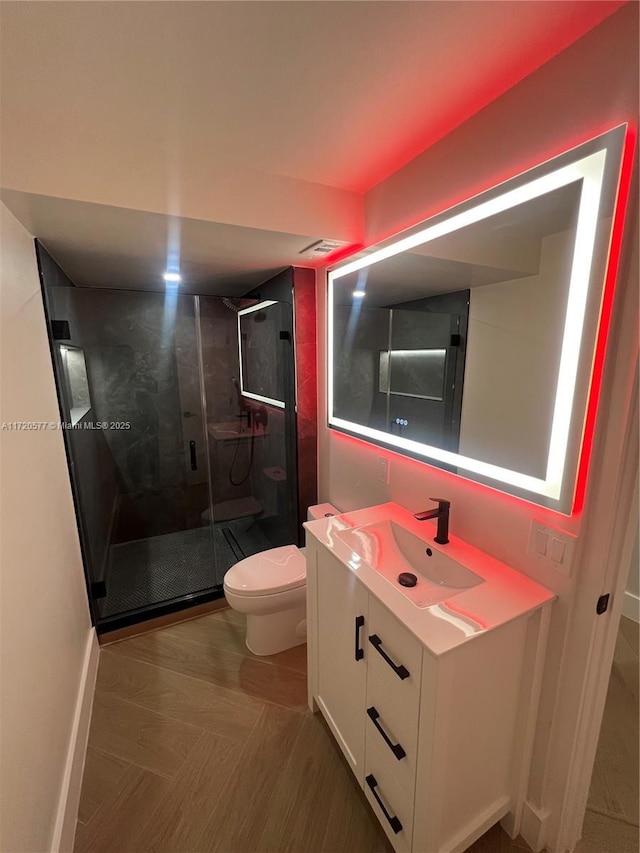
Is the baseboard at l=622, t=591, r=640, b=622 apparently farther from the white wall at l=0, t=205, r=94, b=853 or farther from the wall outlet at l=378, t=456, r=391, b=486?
the white wall at l=0, t=205, r=94, b=853

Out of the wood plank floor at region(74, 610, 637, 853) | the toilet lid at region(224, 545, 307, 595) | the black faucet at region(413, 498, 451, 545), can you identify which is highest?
the black faucet at region(413, 498, 451, 545)

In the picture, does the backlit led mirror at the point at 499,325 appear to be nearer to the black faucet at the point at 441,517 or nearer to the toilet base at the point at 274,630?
the black faucet at the point at 441,517

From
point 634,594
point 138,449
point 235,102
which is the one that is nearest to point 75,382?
point 138,449

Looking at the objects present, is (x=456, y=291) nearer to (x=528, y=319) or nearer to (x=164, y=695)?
(x=528, y=319)

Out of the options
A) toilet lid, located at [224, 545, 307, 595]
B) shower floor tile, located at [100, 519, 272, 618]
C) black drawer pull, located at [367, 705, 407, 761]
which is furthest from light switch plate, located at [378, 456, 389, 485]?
shower floor tile, located at [100, 519, 272, 618]

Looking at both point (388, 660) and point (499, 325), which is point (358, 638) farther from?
point (499, 325)

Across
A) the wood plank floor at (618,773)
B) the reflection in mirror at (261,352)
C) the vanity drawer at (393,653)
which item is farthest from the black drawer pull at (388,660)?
the reflection in mirror at (261,352)

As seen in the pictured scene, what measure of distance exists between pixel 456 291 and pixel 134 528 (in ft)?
10.1

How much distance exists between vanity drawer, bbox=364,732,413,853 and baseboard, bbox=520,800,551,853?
0.45 metres

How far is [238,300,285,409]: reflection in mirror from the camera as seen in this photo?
2602 millimetres

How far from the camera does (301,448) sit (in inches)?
96.7

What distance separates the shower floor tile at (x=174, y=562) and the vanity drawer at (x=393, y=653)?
1.70 m

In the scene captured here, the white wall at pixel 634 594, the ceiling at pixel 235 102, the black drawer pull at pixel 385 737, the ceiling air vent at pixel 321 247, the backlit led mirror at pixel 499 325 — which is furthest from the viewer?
the white wall at pixel 634 594

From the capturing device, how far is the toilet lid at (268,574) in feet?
6.16
